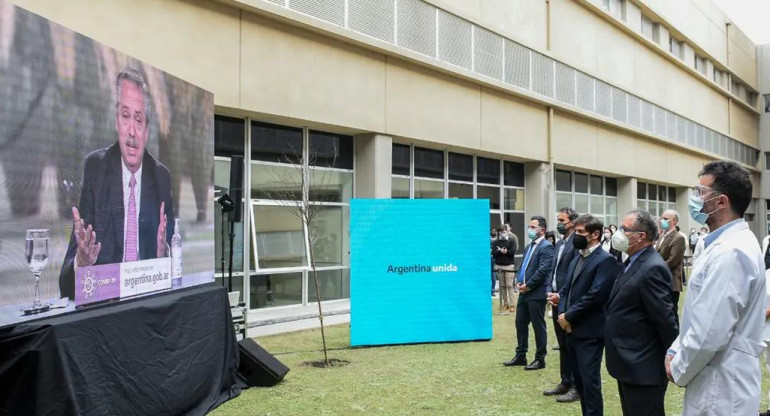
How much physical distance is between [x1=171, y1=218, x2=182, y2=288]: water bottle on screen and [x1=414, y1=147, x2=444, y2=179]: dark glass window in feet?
36.3

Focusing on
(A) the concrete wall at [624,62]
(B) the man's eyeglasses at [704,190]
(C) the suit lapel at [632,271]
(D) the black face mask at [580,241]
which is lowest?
(C) the suit lapel at [632,271]

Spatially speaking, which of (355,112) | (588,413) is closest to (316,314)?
(355,112)

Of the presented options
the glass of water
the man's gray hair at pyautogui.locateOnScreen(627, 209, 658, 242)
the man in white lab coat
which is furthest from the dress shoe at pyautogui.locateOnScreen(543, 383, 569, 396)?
the glass of water

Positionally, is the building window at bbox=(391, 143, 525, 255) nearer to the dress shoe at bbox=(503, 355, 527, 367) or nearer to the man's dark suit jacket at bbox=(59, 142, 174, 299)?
the dress shoe at bbox=(503, 355, 527, 367)

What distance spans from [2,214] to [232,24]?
8.68 metres

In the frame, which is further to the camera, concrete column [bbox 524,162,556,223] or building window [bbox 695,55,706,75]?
building window [bbox 695,55,706,75]

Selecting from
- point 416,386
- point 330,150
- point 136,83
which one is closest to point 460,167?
point 330,150

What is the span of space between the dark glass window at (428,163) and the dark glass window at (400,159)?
0.43m

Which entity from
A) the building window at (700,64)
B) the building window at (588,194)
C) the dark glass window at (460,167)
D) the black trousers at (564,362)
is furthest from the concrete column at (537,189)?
the building window at (700,64)

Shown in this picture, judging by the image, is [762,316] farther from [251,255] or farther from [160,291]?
[251,255]

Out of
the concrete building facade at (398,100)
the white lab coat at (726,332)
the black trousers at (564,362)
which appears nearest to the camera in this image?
the white lab coat at (726,332)

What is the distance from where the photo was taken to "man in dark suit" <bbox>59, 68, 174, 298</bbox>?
4.93m

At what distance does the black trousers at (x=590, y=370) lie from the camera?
224 inches

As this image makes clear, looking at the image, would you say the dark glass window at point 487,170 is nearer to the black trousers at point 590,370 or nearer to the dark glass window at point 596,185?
the dark glass window at point 596,185
